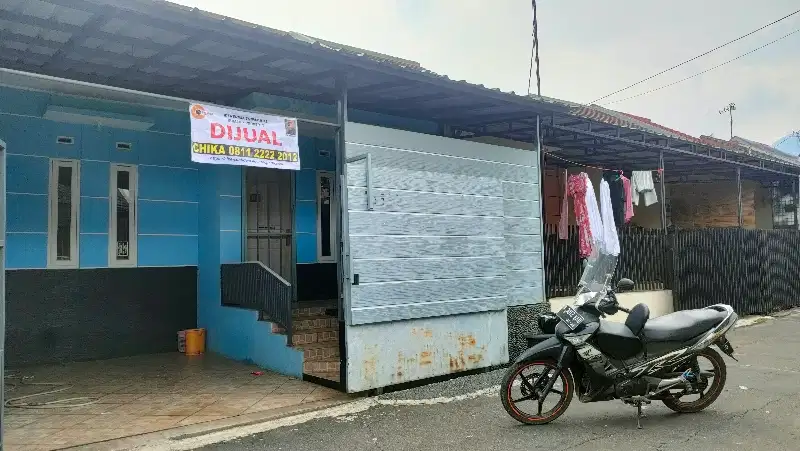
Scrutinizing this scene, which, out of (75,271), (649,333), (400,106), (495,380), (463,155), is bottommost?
(495,380)

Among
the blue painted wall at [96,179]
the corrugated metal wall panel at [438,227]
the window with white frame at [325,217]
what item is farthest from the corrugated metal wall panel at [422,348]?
the blue painted wall at [96,179]

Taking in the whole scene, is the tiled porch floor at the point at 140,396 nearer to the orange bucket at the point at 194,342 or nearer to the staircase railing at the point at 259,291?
the orange bucket at the point at 194,342

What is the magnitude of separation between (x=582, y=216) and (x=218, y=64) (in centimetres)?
640

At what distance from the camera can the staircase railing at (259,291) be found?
757 cm

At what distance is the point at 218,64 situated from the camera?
7012mm

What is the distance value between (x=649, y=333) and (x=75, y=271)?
7.33 meters

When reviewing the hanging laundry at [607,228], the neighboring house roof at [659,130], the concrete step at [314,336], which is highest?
the neighboring house roof at [659,130]

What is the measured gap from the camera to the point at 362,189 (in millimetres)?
6898

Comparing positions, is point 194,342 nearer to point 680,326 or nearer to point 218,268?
point 218,268

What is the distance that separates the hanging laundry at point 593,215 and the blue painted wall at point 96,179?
640 centimetres

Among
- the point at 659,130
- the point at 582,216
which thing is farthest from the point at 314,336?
the point at 659,130

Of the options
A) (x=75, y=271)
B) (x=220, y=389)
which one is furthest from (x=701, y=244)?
(x=75, y=271)

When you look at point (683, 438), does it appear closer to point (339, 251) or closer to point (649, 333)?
point (649, 333)

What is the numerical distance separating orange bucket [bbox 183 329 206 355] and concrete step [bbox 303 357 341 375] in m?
2.51
